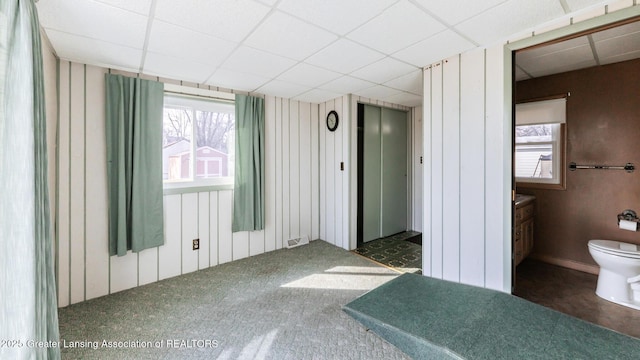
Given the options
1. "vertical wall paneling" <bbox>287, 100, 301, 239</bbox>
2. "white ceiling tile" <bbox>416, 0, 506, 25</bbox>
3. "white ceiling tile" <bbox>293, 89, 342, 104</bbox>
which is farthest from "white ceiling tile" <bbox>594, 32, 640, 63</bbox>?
"vertical wall paneling" <bbox>287, 100, 301, 239</bbox>

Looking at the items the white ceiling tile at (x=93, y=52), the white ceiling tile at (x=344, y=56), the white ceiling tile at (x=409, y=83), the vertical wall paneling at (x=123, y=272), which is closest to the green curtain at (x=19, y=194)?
the white ceiling tile at (x=93, y=52)

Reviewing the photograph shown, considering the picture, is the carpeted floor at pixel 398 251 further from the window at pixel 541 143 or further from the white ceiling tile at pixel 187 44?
the white ceiling tile at pixel 187 44

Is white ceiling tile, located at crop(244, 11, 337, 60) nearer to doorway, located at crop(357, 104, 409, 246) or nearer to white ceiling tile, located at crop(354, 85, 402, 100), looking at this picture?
white ceiling tile, located at crop(354, 85, 402, 100)

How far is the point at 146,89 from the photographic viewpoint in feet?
9.04

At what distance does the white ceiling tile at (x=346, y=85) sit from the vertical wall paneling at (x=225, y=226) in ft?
6.20

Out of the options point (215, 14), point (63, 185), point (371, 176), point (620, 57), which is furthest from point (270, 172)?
point (620, 57)

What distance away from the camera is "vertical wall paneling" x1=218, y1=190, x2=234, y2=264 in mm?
3371

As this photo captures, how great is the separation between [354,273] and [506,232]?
5.15 feet

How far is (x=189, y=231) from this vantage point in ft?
10.3

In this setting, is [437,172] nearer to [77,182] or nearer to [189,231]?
[189,231]

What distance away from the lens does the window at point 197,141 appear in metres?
3.03

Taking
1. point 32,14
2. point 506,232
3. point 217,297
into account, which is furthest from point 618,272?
point 32,14

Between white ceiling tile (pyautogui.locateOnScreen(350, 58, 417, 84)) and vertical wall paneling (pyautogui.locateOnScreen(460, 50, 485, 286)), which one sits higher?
white ceiling tile (pyautogui.locateOnScreen(350, 58, 417, 84))

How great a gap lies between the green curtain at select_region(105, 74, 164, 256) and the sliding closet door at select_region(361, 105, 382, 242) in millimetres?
2756
